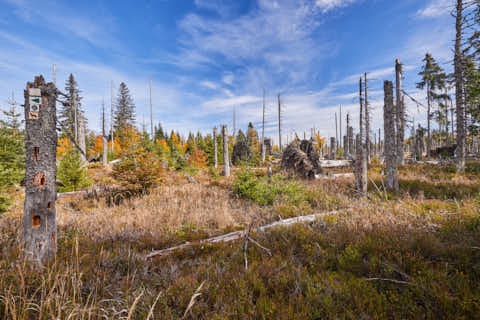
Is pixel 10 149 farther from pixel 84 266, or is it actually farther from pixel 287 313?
pixel 287 313

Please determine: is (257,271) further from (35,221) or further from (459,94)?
(459,94)

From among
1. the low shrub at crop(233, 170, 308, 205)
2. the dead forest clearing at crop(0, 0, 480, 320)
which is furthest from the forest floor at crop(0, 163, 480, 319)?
the low shrub at crop(233, 170, 308, 205)

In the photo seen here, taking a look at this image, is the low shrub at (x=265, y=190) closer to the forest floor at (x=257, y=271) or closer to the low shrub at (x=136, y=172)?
the forest floor at (x=257, y=271)

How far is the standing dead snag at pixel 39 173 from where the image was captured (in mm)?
3129

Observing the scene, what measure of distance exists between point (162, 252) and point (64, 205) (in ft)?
22.0

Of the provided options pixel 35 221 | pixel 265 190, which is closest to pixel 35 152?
pixel 35 221

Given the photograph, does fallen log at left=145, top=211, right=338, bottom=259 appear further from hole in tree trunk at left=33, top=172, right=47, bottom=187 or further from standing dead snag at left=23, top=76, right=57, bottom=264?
hole in tree trunk at left=33, top=172, right=47, bottom=187

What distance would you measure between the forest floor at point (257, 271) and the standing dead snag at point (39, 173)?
13.2 inches

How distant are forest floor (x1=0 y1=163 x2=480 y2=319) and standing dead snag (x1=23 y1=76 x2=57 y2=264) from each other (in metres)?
0.34

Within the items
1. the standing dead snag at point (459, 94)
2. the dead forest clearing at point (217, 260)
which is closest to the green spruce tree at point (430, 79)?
the standing dead snag at point (459, 94)

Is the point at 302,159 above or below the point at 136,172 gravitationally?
above

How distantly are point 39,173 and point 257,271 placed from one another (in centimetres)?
383

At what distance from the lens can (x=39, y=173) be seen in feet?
10.4

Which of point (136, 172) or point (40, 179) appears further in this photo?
point (136, 172)
